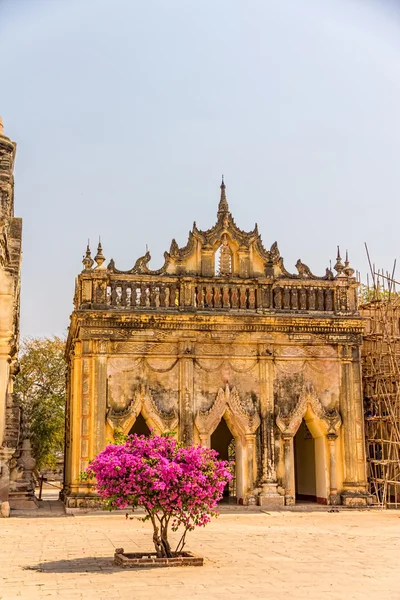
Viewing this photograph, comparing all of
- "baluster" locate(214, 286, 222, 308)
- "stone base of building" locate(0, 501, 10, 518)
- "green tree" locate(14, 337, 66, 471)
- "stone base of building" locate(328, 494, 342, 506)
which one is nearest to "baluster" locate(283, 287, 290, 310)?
"baluster" locate(214, 286, 222, 308)

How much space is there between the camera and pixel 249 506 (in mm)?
20453

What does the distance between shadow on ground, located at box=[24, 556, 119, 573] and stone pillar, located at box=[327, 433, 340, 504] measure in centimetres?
1102

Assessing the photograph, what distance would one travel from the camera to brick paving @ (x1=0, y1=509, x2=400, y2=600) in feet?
27.5

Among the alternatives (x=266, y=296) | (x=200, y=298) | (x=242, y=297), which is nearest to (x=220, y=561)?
(x=200, y=298)

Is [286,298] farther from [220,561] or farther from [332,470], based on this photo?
[220,561]

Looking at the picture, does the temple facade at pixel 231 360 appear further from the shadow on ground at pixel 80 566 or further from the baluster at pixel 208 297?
the shadow on ground at pixel 80 566

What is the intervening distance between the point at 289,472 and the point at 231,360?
3392 millimetres

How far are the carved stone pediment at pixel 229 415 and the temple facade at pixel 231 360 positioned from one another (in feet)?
0.10

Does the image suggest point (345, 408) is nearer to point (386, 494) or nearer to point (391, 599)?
point (386, 494)

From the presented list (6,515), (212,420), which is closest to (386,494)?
(212,420)

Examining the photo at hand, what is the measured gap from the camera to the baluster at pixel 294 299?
22094 mm

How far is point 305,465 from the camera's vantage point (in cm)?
2438

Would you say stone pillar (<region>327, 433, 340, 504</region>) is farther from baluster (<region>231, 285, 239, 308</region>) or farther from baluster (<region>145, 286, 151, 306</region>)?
baluster (<region>145, 286, 151, 306</region>)

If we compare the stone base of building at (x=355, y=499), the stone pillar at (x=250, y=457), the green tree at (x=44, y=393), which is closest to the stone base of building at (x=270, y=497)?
the stone pillar at (x=250, y=457)
